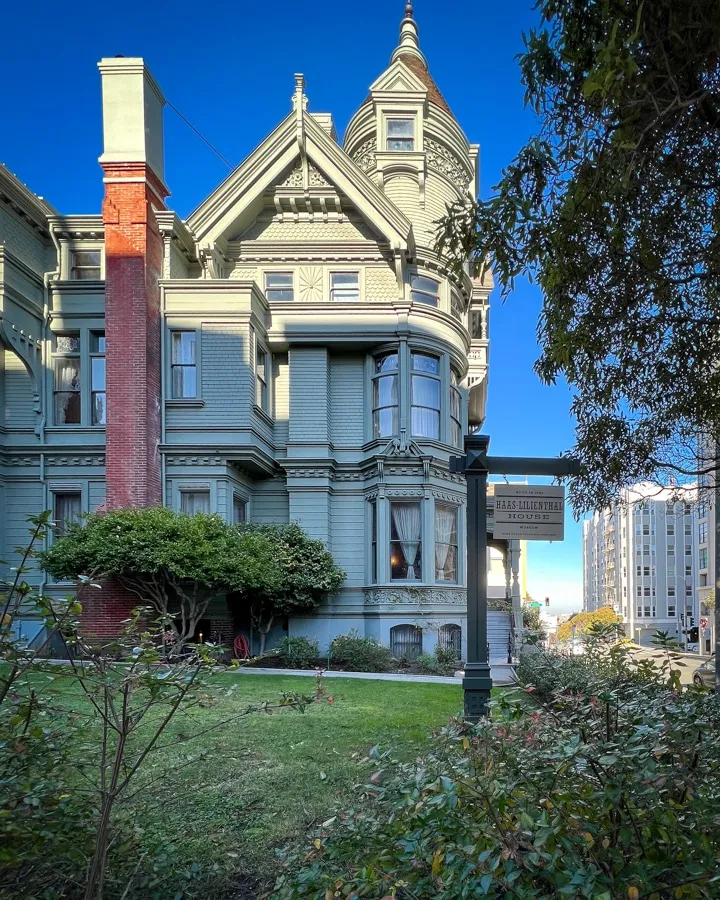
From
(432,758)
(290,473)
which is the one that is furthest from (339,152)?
(432,758)

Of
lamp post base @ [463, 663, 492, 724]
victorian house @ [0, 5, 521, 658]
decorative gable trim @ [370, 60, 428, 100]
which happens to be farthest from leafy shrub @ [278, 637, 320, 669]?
decorative gable trim @ [370, 60, 428, 100]

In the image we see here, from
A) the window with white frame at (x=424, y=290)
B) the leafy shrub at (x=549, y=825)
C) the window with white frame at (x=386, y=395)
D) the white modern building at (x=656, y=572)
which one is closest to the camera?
the leafy shrub at (x=549, y=825)

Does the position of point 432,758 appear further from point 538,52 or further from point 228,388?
point 228,388

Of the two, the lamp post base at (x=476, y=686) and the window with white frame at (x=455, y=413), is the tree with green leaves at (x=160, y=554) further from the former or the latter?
the lamp post base at (x=476, y=686)

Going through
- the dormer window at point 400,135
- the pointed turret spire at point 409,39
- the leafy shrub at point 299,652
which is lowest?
the leafy shrub at point 299,652

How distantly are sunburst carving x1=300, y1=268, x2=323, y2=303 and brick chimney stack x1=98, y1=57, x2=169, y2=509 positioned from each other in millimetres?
4597

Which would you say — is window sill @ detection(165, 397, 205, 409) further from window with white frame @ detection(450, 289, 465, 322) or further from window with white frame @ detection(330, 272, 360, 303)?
window with white frame @ detection(450, 289, 465, 322)

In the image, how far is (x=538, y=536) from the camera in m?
6.36

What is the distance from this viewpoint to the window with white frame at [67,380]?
18.3 metres

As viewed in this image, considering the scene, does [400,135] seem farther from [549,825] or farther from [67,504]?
[549,825]

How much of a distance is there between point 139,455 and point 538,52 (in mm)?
13862

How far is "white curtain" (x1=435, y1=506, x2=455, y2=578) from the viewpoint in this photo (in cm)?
1831

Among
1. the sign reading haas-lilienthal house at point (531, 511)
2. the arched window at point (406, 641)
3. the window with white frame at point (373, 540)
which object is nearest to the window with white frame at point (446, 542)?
the arched window at point (406, 641)

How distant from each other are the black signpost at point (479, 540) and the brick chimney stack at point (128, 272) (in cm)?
1150
